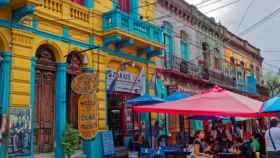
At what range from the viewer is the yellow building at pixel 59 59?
32.4 ft

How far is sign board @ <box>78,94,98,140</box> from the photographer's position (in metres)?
10.8

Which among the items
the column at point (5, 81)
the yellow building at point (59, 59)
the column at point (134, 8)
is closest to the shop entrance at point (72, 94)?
the yellow building at point (59, 59)

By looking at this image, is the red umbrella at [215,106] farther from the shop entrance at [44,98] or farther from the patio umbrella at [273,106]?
the shop entrance at [44,98]

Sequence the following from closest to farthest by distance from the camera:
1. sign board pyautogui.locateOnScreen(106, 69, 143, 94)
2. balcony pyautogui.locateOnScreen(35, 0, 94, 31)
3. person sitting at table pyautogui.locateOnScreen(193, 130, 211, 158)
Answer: person sitting at table pyautogui.locateOnScreen(193, 130, 211, 158) < balcony pyautogui.locateOnScreen(35, 0, 94, 31) < sign board pyautogui.locateOnScreen(106, 69, 143, 94)

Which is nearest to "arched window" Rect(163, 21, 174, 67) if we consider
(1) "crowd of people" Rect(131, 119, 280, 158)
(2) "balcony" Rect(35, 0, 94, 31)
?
(1) "crowd of people" Rect(131, 119, 280, 158)

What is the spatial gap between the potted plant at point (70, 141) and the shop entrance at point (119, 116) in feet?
8.99

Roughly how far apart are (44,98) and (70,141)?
161cm

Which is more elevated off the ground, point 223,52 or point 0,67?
point 223,52

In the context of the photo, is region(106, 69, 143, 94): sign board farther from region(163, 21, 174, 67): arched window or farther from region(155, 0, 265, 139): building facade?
region(163, 21, 174, 67): arched window

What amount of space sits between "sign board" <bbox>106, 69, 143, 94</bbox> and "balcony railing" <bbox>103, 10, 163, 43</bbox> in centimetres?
→ 170

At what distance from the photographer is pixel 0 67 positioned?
984cm

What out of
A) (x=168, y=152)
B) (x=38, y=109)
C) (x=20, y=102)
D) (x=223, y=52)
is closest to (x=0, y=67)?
(x=20, y=102)

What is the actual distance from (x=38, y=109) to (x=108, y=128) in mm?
3347

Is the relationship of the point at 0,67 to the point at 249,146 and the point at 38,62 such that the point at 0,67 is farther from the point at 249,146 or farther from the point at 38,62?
the point at 249,146
